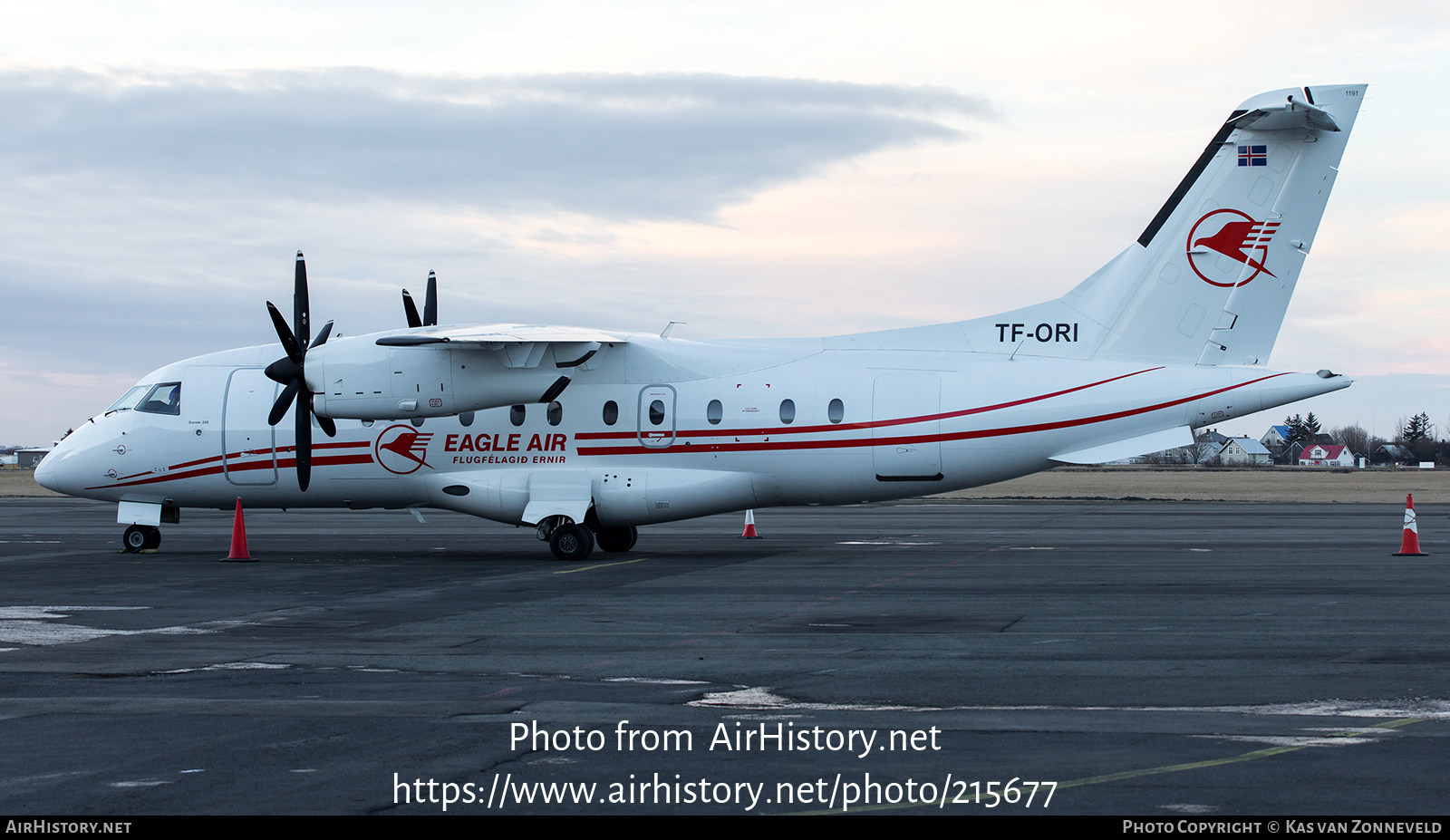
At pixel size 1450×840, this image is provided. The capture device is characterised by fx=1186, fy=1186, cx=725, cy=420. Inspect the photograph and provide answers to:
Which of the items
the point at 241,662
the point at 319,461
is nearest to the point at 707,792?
the point at 241,662

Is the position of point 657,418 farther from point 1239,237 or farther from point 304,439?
point 1239,237

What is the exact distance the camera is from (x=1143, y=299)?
23250mm

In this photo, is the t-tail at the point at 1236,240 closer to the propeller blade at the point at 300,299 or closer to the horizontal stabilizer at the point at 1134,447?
the horizontal stabilizer at the point at 1134,447

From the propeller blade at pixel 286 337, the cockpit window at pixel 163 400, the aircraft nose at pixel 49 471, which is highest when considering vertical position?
the propeller blade at pixel 286 337

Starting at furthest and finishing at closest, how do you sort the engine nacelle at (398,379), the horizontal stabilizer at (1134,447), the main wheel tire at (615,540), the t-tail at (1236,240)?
the main wheel tire at (615,540)
the engine nacelle at (398,379)
the t-tail at (1236,240)
the horizontal stabilizer at (1134,447)

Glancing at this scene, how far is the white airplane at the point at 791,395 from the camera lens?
22.7 metres

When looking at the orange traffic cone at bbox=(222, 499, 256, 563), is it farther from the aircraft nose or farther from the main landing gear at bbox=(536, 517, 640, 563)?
the main landing gear at bbox=(536, 517, 640, 563)

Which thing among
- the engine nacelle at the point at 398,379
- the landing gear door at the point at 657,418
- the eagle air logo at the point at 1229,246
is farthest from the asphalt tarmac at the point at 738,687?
the eagle air logo at the point at 1229,246

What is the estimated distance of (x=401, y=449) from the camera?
1000 inches

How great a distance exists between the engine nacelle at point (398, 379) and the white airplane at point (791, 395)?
A: 40 millimetres

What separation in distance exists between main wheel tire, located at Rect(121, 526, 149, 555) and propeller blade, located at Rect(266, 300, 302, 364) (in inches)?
244

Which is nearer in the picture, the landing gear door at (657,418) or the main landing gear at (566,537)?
the main landing gear at (566,537)

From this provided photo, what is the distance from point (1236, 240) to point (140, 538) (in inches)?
948
